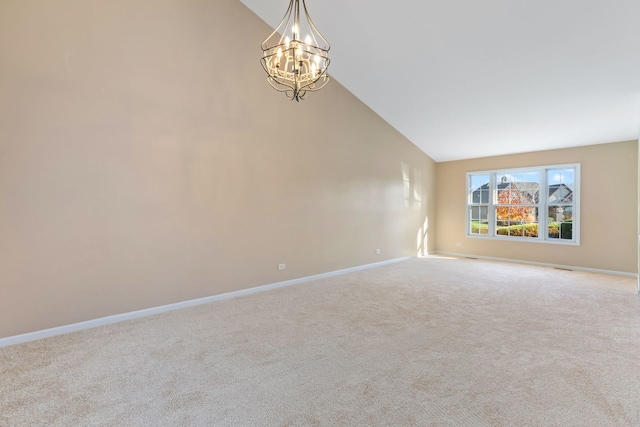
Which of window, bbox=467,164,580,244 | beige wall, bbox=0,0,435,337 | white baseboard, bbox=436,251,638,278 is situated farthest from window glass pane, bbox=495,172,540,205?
beige wall, bbox=0,0,435,337

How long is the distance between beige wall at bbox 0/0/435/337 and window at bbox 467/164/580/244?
444 cm

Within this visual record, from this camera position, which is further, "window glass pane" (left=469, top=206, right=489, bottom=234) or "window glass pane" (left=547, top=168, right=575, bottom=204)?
"window glass pane" (left=469, top=206, right=489, bottom=234)

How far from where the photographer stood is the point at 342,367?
247cm

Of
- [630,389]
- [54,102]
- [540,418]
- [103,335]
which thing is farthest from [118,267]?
[630,389]

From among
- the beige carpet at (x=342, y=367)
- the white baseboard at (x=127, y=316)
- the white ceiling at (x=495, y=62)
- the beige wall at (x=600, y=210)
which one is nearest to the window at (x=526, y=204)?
the beige wall at (x=600, y=210)

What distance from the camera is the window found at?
6.52 m

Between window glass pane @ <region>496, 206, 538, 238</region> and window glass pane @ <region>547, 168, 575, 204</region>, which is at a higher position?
window glass pane @ <region>547, 168, 575, 204</region>

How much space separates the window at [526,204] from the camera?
257 inches

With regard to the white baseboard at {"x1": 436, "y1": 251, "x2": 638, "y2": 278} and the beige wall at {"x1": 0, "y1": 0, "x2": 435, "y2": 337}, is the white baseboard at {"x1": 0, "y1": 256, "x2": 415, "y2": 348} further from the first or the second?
the white baseboard at {"x1": 436, "y1": 251, "x2": 638, "y2": 278}

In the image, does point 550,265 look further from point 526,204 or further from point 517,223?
point 526,204

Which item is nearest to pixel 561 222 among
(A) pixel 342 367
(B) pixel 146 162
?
(A) pixel 342 367

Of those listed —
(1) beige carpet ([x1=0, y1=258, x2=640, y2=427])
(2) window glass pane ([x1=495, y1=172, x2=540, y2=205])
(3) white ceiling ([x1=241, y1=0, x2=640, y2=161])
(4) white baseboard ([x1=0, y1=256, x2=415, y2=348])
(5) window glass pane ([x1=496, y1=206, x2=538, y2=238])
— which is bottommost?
(1) beige carpet ([x1=0, y1=258, x2=640, y2=427])

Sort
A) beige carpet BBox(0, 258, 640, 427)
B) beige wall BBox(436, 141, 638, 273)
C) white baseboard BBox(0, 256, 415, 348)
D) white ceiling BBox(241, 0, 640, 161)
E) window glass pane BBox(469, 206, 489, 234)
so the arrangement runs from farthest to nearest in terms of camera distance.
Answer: window glass pane BBox(469, 206, 489, 234) < beige wall BBox(436, 141, 638, 273) < white ceiling BBox(241, 0, 640, 161) < white baseboard BBox(0, 256, 415, 348) < beige carpet BBox(0, 258, 640, 427)

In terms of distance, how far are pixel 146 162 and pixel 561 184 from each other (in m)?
7.82
